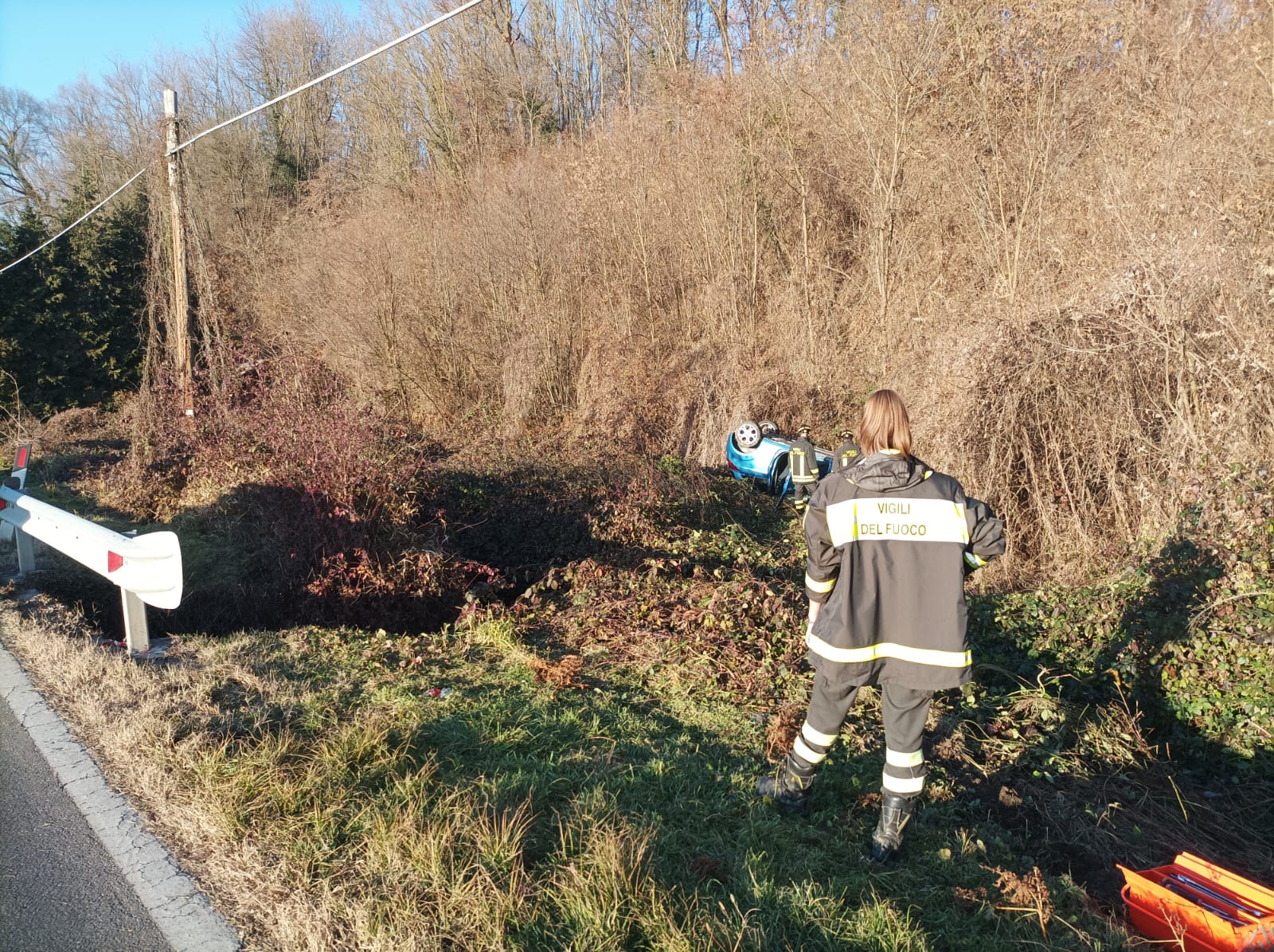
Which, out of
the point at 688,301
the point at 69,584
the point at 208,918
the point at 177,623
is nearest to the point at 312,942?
the point at 208,918

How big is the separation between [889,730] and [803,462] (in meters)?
5.32

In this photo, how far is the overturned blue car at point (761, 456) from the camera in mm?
11250

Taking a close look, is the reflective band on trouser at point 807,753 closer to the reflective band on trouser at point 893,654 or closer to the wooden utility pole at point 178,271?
the reflective band on trouser at point 893,654

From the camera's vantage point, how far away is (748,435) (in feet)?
38.3

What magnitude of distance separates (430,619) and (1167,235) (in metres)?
7.01

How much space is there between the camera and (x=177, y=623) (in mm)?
7258

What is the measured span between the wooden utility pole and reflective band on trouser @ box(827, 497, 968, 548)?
11436 mm

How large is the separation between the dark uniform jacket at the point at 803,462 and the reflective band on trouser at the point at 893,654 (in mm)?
4695

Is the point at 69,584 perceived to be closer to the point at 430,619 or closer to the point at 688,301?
the point at 430,619

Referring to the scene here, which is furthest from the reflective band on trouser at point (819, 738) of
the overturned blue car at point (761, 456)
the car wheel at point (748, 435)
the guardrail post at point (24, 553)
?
the car wheel at point (748, 435)

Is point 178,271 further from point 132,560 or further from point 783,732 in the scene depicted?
point 783,732

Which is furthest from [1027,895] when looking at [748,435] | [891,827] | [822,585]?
[748,435]

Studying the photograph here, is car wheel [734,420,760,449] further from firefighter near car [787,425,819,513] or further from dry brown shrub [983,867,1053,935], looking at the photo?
dry brown shrub [983,867,1053,935]

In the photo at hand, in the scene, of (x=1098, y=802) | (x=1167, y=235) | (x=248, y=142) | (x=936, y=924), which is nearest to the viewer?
(x=936, y=924)
